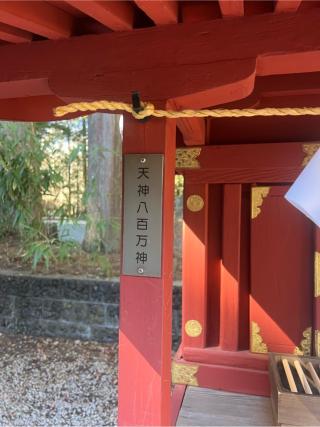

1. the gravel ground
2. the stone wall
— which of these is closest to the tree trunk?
the stone wall

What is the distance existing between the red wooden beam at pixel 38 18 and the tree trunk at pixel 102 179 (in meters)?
3.94

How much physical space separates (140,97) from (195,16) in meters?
0.27

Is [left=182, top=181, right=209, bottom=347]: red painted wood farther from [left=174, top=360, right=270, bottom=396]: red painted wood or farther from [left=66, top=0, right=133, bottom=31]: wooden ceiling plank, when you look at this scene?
[left=66, top=0, right=133, bottom=31]: wooden ceiling plank

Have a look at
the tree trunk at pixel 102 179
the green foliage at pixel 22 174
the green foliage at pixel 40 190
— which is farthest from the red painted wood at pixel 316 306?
the green foliage at pixel 22 174

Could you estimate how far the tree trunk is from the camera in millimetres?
5121

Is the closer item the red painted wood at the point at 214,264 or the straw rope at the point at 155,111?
the straw rope at the point at 155,111

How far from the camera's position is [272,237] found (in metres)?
2.20

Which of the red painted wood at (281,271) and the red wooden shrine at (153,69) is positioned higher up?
the red wooden shrine at (153,69)

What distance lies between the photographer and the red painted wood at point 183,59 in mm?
1023

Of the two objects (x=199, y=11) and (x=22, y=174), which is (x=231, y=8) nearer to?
(x=199, y=11)

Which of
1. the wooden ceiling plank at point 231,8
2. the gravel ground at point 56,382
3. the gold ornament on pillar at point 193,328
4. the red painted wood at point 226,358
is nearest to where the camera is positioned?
the wooden ceiling plank at point 231,8

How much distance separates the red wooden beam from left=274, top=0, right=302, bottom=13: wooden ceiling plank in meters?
0.62

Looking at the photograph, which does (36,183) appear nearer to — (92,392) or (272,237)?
(92,392)

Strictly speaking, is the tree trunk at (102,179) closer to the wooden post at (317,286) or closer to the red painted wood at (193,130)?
the red painted wood at (193,130)
